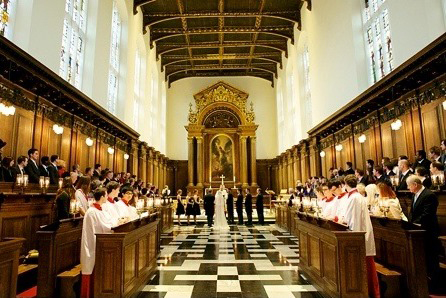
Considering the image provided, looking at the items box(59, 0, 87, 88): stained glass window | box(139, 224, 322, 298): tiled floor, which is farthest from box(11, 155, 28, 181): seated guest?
box(59, 0, 87, 88): stained glass window

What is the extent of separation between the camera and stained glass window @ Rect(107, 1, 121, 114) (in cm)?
1520

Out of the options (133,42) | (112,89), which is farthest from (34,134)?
(133,42)

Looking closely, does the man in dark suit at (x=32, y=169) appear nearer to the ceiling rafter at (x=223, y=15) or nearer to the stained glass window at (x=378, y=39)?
the stained glass window at (x=378, y=39)

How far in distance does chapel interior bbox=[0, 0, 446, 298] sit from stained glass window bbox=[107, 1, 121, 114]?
10 cm

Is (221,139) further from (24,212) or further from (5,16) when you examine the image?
(24,212)

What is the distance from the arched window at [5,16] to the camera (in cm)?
814

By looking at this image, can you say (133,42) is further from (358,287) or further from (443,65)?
(358,287)

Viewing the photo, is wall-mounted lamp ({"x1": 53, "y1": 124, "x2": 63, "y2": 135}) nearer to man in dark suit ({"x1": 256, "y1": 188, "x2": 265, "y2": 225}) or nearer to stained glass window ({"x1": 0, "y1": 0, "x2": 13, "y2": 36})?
stained glass window ({"x1": 0, "y1": 0, "x2": 13, "y2": 36})

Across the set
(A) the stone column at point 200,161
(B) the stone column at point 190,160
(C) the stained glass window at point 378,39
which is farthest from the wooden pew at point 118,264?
(B) the stone column at point 190,160

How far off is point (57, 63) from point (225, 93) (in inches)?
702

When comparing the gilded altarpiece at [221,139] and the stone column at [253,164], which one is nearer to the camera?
the stone column at [253,164]

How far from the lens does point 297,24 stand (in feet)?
63.0

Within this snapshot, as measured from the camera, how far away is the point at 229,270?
22.3ft

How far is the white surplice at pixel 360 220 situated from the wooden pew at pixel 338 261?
0.52 feet
